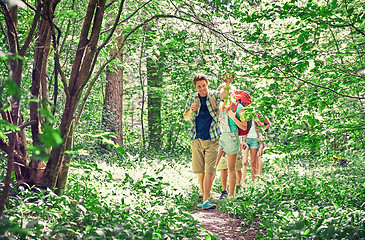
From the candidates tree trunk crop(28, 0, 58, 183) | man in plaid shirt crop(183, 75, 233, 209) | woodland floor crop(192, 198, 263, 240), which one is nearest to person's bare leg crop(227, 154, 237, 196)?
man in plaid shirt crop(183, 75, 233, 209)

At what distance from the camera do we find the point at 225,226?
465cm

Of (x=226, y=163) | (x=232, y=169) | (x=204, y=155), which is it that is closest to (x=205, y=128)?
(x=204, y=155)

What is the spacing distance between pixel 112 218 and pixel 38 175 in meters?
1.28

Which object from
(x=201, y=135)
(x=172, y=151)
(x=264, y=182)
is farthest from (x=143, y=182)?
(x=172, y=151)

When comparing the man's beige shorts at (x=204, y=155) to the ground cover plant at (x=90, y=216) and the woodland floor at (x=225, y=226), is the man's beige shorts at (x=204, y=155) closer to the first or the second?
the woodland floor at (x=225, y=226)

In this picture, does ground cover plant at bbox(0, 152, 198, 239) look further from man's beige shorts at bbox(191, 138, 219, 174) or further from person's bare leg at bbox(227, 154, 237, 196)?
person's bare leg at bbox(227, 154, 237, 196)

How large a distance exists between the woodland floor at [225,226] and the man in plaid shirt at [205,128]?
1.25 feet

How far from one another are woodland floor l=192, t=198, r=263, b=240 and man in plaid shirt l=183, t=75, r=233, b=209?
1.25 ft

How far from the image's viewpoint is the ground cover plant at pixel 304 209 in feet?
11.1

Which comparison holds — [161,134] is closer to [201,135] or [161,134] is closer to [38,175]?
[201,135]

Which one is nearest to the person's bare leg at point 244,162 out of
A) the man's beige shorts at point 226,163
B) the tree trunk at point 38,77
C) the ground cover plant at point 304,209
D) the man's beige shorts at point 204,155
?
the ground cover plant at point 304,209

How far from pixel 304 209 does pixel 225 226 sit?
3.58 ft

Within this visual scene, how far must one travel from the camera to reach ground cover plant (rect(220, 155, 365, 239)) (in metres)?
3.37

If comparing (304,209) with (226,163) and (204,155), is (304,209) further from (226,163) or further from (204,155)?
(226,163)
